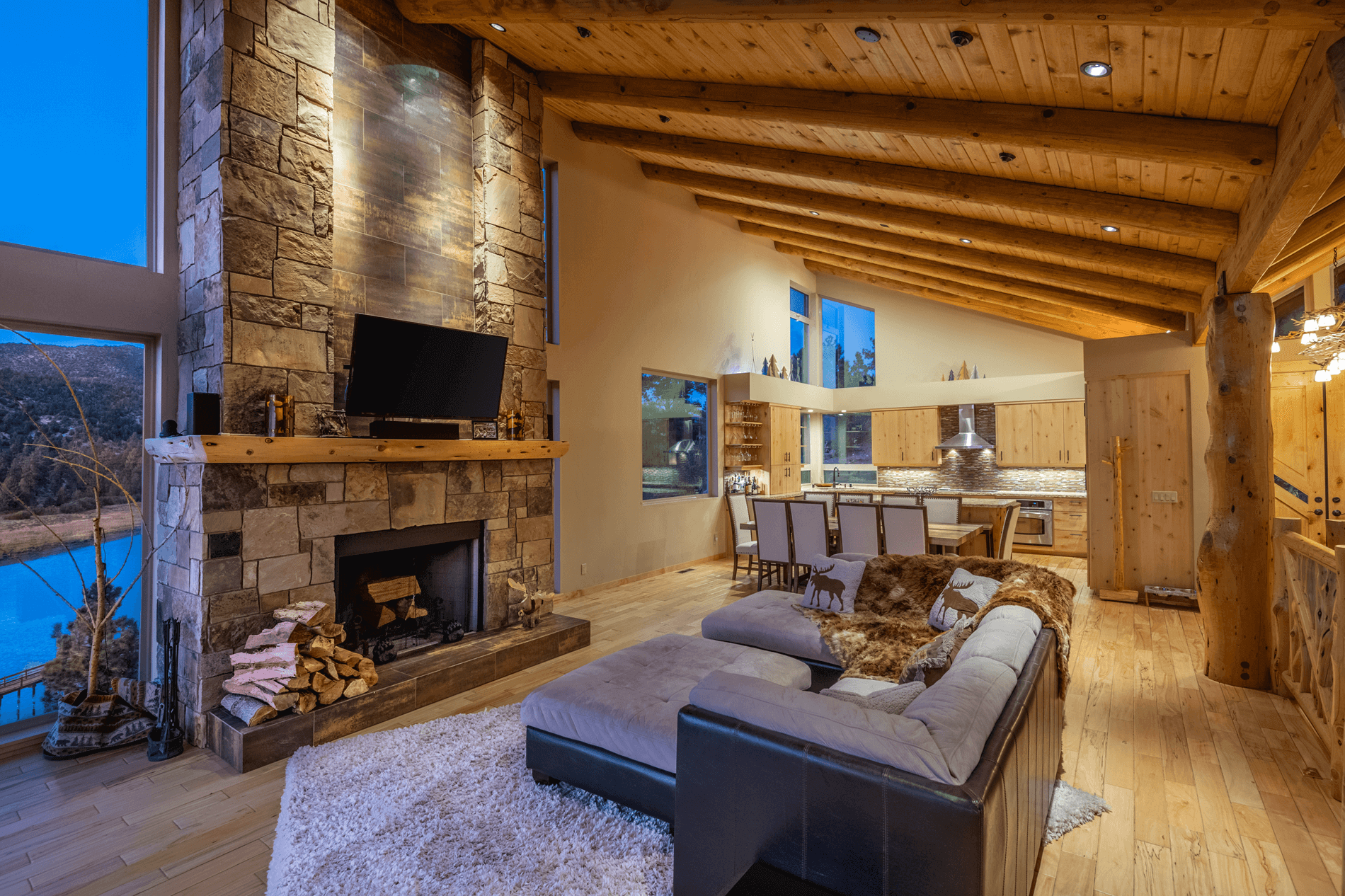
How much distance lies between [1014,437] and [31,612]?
10294mm

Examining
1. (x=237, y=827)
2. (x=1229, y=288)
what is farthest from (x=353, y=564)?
(x=1229, y=288)

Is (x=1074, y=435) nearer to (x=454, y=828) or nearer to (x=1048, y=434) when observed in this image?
(x=1048, y=434)

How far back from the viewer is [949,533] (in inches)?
227

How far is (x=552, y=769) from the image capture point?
2.73 m

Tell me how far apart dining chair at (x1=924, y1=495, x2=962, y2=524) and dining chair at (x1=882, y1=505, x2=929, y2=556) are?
43.9 inches

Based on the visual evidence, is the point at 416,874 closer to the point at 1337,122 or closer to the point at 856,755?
the point at 856,755

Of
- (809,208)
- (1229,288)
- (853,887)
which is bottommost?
(853,887)

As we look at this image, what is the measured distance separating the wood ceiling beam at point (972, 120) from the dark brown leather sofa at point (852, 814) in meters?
2.60

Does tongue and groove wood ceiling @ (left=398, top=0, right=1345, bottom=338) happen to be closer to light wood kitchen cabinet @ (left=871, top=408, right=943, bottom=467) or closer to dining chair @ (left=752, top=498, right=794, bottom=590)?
dining chair @ (left=752, top=498, right=794, bottom=590)

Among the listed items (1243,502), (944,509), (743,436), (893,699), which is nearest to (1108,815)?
(893,699)

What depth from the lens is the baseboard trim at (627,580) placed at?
6.33 m

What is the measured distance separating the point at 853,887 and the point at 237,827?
245 cm

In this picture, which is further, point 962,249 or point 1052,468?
point 1052,468

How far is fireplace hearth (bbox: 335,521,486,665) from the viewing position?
408 centimetres
